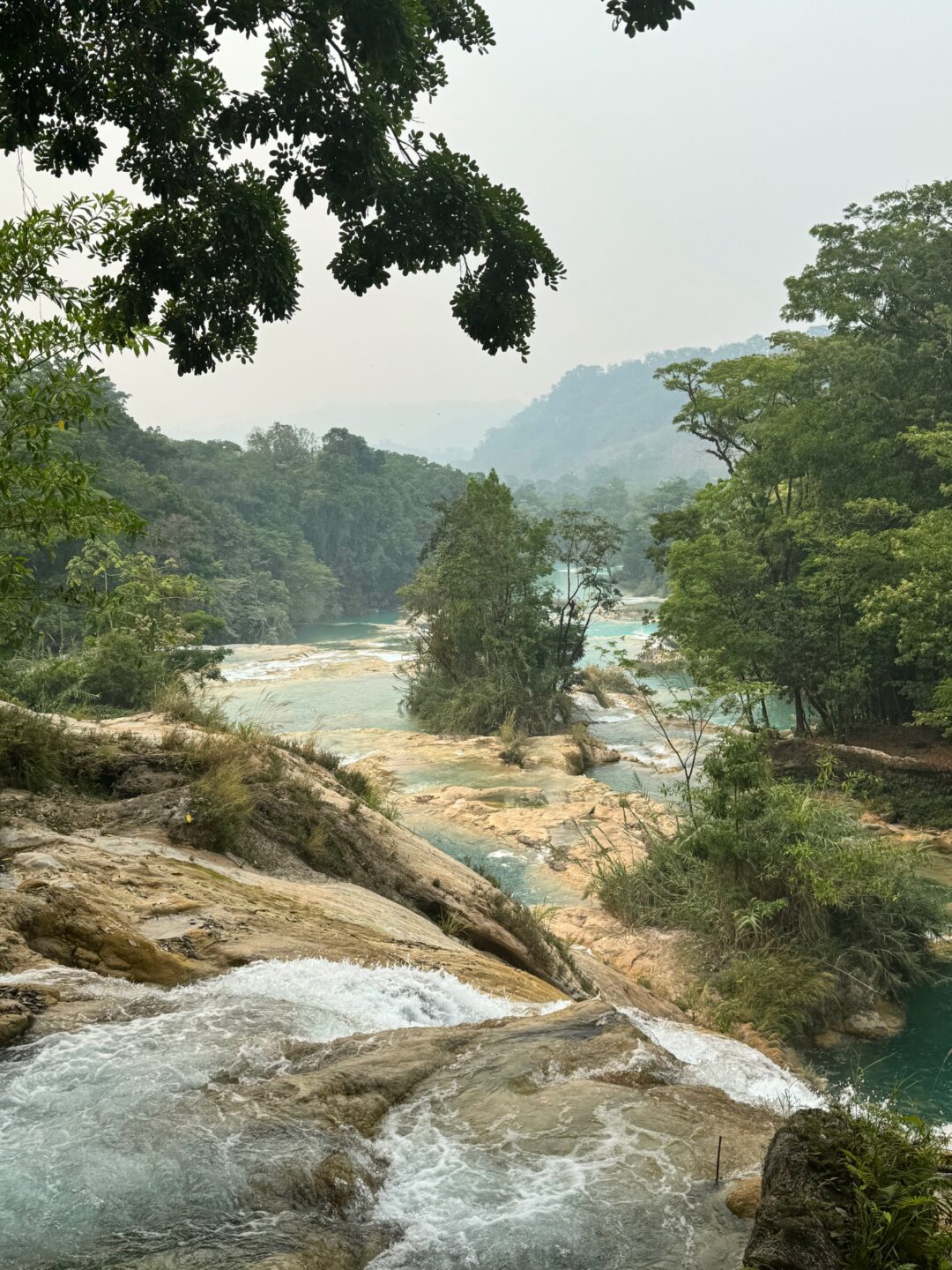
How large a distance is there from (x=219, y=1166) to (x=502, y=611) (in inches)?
891

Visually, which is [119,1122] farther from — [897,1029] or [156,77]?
[897,1029]

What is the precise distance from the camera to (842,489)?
766 inches

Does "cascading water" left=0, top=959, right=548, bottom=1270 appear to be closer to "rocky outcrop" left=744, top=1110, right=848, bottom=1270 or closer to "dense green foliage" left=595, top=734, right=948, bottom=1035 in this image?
"rocky outcrop" left=744, top=1110, right=848, bottom=1270

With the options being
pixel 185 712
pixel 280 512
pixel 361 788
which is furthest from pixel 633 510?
pixel 185 712

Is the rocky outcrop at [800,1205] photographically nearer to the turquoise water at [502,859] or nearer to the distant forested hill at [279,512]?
the turquoise water at [502,859]

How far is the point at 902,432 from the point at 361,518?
168ft

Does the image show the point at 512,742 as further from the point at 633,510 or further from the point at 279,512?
the point at 633,510

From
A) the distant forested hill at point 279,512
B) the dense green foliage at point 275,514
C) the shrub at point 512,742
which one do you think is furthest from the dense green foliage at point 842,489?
the distant forested hill at point 279,512

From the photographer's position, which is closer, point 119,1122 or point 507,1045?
point 119,1122

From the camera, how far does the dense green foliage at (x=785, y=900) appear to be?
9.57 m

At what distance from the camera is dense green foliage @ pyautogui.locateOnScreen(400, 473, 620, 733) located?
2486 cm

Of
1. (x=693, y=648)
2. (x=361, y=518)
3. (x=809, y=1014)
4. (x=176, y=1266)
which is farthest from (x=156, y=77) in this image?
(x=361, y=518)

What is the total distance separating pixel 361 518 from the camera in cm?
6612

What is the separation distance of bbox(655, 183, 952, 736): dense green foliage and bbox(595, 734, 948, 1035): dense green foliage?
20.2ft
